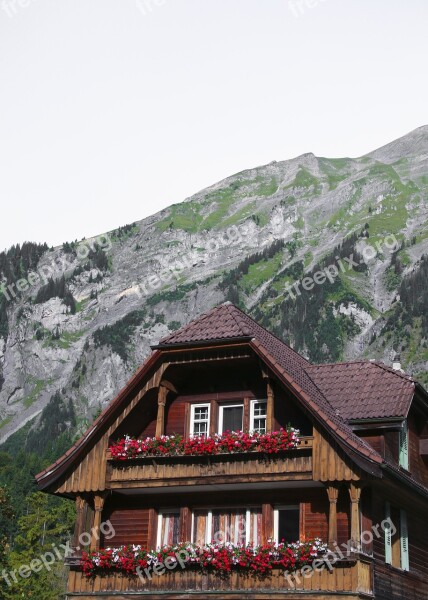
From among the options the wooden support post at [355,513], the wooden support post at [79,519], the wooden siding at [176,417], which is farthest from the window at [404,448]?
the wooden support post at [79,519]

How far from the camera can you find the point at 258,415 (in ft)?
92.7

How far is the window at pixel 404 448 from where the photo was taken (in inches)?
1143

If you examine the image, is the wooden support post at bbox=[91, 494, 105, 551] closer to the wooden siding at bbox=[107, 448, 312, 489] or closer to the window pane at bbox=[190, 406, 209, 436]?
the wooden siding at bbox=[107, 448, 312, 489]

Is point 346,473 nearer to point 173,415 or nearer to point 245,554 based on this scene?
point 245,554

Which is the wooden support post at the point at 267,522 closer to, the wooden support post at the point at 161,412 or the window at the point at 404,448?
the wooden support post at the point at 161,412

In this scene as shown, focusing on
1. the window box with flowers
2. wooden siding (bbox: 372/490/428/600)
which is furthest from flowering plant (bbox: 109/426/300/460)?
wooden siding (bbox: 372/490/428/600)

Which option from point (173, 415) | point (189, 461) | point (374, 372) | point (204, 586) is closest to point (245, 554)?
point (204, 586)

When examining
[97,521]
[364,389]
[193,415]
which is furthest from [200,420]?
[364,389]

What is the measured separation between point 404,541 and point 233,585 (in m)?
6.54

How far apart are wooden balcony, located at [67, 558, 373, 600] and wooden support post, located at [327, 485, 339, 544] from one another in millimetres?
795

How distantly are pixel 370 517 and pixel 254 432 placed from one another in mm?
4242

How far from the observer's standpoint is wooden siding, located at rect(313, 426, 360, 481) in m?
24.7

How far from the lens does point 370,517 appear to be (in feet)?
85.3

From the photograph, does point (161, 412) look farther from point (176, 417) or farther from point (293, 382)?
point (293, 382)
